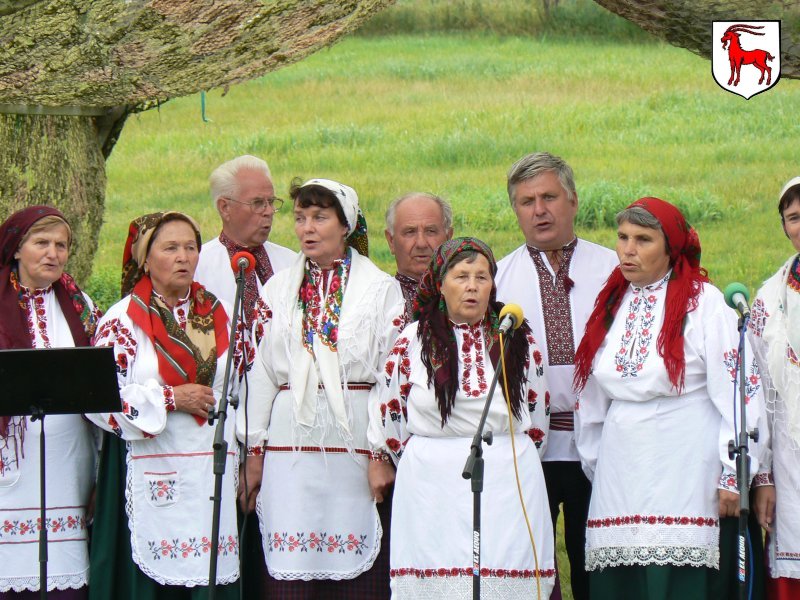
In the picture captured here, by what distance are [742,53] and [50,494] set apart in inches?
146

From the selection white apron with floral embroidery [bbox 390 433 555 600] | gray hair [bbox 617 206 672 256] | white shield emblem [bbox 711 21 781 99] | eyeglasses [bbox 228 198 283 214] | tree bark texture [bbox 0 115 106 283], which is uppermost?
white shield emblem [bbox 711 21 781 99]

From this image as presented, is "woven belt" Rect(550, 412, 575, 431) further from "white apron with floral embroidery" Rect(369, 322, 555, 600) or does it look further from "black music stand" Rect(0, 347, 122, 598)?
"black music stand" Rect(0, 347, 122, 598)

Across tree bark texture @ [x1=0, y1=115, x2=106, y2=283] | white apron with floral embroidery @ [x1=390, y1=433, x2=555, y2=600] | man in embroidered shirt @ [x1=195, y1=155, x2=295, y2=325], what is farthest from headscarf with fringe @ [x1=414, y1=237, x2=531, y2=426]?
tree bark texture @ [x1=0, y1=115, x2=106, y2=283]

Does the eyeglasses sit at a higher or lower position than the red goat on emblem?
lower

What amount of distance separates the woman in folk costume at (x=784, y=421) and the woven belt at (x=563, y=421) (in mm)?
809

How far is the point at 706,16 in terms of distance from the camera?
602 centimetres

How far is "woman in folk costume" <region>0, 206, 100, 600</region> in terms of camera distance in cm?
512

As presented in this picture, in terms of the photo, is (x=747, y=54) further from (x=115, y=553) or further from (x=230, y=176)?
(x=115, y=553)

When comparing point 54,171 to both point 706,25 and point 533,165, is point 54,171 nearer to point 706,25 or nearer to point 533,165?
point 533,165

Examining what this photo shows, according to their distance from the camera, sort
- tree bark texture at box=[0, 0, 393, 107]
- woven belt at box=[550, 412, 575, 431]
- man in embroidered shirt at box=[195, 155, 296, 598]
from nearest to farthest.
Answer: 1. woven belt at box=[550, 412, 575, 431]
2. man in embroidered shirt at box=[195, 155, 296, 598]
3. tree bark texture at box=[0, 0, 393, 107]

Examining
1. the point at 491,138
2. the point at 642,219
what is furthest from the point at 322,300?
the point at 491,138

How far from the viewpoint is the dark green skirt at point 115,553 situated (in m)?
5.18

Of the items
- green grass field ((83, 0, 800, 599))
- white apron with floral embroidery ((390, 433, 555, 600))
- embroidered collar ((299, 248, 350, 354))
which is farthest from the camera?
green grass field ((83, 0, 800, 599))

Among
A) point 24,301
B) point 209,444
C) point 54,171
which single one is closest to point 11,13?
point 54,171
